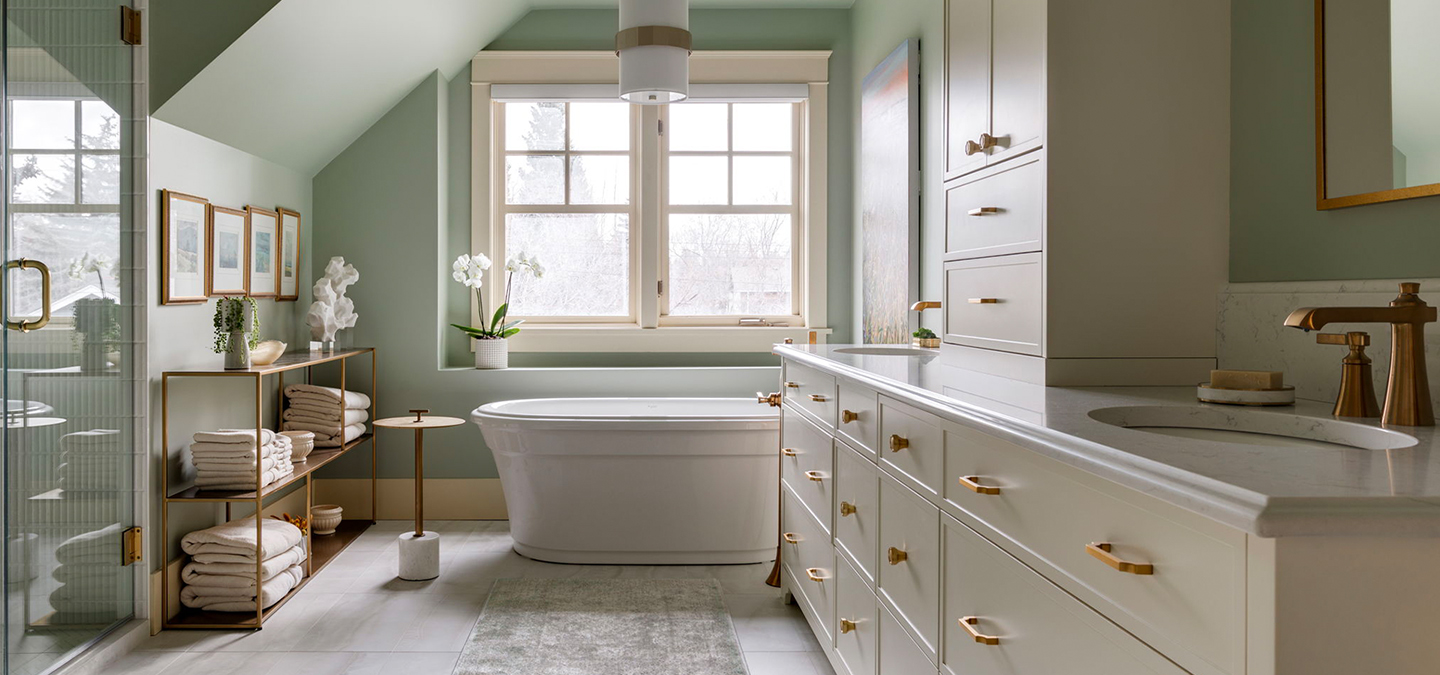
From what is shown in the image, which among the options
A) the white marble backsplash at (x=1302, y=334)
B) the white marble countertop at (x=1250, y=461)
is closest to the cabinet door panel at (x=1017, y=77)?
the white marble backsplash at (x=1302, y=334)

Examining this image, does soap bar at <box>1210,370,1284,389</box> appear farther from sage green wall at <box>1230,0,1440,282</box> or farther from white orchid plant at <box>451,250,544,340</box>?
white orchid plant at <box>451,250,544,340</box>

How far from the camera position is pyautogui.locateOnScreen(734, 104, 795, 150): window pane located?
15.3ft

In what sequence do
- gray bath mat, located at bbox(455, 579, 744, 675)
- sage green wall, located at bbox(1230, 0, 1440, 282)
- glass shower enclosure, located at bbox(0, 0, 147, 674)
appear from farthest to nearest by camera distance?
gray bath mat, located at bbox(455, 579, 744, 675) < glass shower enclosure, located at bbox(0, 0, 147, 674) < sage green wall, located at bbox(1230, 0, 1440, 282)

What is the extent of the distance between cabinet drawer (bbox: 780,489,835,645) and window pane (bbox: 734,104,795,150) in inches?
88.6

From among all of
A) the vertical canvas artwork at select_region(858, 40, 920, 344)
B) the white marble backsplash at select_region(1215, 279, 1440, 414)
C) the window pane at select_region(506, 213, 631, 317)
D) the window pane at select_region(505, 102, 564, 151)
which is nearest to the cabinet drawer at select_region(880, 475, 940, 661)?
the white marble backsplash at select_region(1215, 279, 1440, 414)

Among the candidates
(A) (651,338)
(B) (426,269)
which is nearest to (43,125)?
(B) (426,269)

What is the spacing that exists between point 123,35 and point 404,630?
2043 millimetres

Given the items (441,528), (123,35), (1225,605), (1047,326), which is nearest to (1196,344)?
(1047,326)

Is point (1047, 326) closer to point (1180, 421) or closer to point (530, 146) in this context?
point (1180, 421)

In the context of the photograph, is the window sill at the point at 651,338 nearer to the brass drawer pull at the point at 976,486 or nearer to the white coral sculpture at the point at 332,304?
the white coral sculpture at the point at 332,304

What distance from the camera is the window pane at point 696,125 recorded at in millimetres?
4652

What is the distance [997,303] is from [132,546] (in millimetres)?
2677

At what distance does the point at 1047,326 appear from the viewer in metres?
1.76

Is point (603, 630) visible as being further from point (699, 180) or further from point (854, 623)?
point (699, 180)
